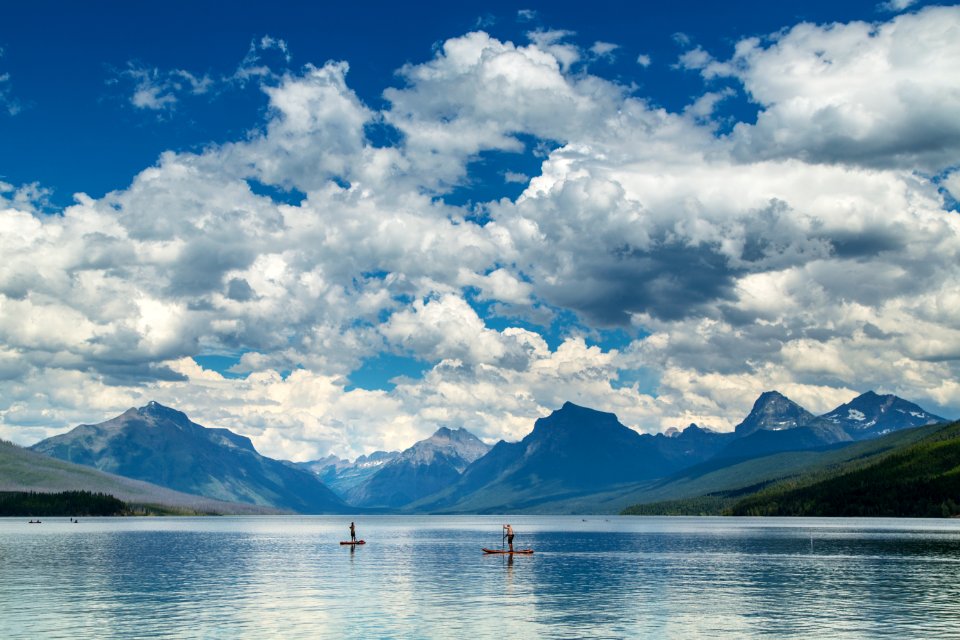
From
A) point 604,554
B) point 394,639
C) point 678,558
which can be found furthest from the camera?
point 604,554

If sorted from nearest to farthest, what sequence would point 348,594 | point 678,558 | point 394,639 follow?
point 394,639
point 348,594
point 678,558

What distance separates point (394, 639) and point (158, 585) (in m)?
54.5

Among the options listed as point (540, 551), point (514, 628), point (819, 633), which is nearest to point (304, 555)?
point (540, 551)

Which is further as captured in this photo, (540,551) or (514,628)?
(540,551)

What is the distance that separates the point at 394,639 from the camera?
232 feet

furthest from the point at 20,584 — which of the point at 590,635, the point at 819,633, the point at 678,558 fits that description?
the point at 678,558

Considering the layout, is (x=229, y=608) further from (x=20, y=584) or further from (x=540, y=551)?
(x=540, y=551)

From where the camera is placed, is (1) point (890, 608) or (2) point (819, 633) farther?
(1) point (890, 608)

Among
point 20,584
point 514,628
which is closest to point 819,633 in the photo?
point 514,628

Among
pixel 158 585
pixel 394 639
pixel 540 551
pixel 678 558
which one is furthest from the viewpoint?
pixel 540 551

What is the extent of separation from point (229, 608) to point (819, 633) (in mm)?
54901

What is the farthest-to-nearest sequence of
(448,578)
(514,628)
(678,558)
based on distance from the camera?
1. (678,558)
2. (448,578)
3. (514,628)

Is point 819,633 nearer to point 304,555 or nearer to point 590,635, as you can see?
point 590,635

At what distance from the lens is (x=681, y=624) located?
259 ft
